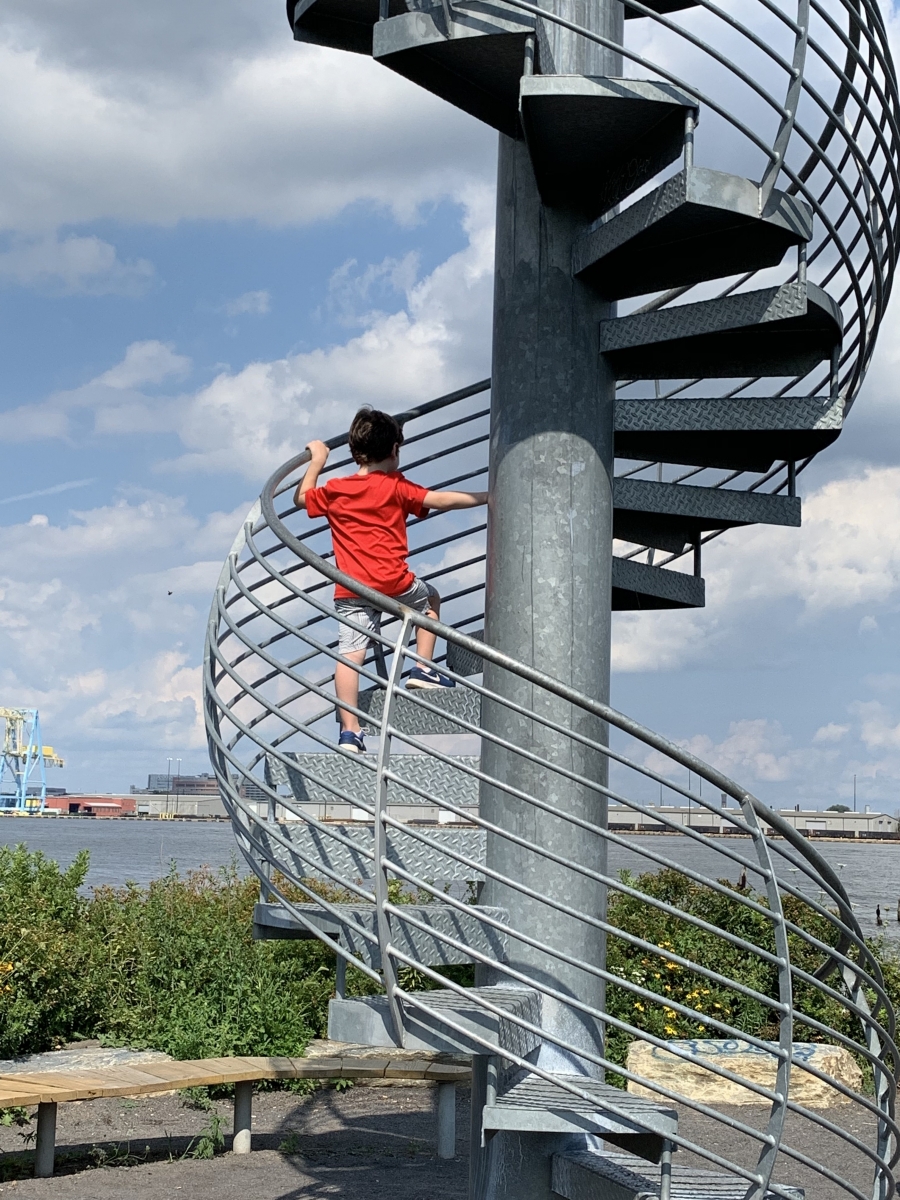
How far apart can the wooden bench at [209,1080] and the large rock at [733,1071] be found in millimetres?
1494

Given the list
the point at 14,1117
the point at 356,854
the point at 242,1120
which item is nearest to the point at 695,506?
the point at 356,854

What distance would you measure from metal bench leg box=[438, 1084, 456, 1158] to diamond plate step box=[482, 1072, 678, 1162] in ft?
9.84

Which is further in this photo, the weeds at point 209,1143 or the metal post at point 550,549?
the weeds at point 209,1143

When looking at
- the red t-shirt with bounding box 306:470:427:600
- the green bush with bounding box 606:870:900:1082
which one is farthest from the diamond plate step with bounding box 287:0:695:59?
the green bush with bounding box 606:870:900:1082

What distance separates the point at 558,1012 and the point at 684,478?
9.17 ft

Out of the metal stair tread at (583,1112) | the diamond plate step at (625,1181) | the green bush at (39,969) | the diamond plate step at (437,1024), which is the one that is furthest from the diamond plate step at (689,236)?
the green bush at (39,969)

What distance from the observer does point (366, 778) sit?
502 centimetres

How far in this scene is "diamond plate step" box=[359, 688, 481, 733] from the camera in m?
5.21

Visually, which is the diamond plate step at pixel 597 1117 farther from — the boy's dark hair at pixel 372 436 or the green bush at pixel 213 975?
the green bush at pixel 213 975

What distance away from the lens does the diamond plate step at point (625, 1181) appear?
409 cm

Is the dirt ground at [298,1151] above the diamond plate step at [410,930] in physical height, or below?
below

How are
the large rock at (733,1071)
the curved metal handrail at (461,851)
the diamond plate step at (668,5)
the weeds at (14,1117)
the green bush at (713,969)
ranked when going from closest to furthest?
the curved metal handrail at (461,851) → the diamond plate step at (668,5) → the weeds at (14,1117) → the large rock at (733,1071) → the green bush at (713,969)

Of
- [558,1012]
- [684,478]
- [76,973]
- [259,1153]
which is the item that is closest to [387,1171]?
[259,1153]

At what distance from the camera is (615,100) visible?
4.37 metres
